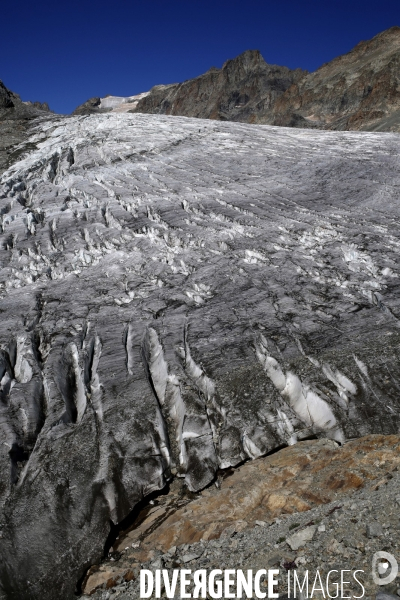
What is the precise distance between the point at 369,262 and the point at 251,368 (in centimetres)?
603

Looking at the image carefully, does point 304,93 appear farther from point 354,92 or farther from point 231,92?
point 231,92

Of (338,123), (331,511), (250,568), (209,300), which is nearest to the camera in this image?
(250,568)

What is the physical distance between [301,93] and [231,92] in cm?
2927

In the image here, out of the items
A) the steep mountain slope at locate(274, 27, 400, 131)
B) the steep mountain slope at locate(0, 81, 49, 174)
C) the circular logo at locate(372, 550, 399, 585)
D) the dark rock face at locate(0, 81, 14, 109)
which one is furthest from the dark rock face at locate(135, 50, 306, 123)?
the circular logo at locate(372, 550, 399, 585)

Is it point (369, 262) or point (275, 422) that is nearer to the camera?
point (275, 422)

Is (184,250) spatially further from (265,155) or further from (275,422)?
(265,155)

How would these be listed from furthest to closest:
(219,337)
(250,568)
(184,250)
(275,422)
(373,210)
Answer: (373,210)
(184,250)
(219,337)
(275,422)
(250,568)

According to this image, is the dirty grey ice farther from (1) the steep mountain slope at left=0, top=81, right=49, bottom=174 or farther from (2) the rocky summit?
(2) the rocky summit

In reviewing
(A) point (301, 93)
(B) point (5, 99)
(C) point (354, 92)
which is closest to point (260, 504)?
(B) point (5, 99)

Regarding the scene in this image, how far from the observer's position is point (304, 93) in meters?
93.2

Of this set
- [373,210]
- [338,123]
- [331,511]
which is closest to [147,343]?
[331,511]

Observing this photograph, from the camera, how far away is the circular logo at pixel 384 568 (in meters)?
5.32

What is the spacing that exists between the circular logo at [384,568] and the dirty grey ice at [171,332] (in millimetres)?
3380

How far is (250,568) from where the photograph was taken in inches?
246
